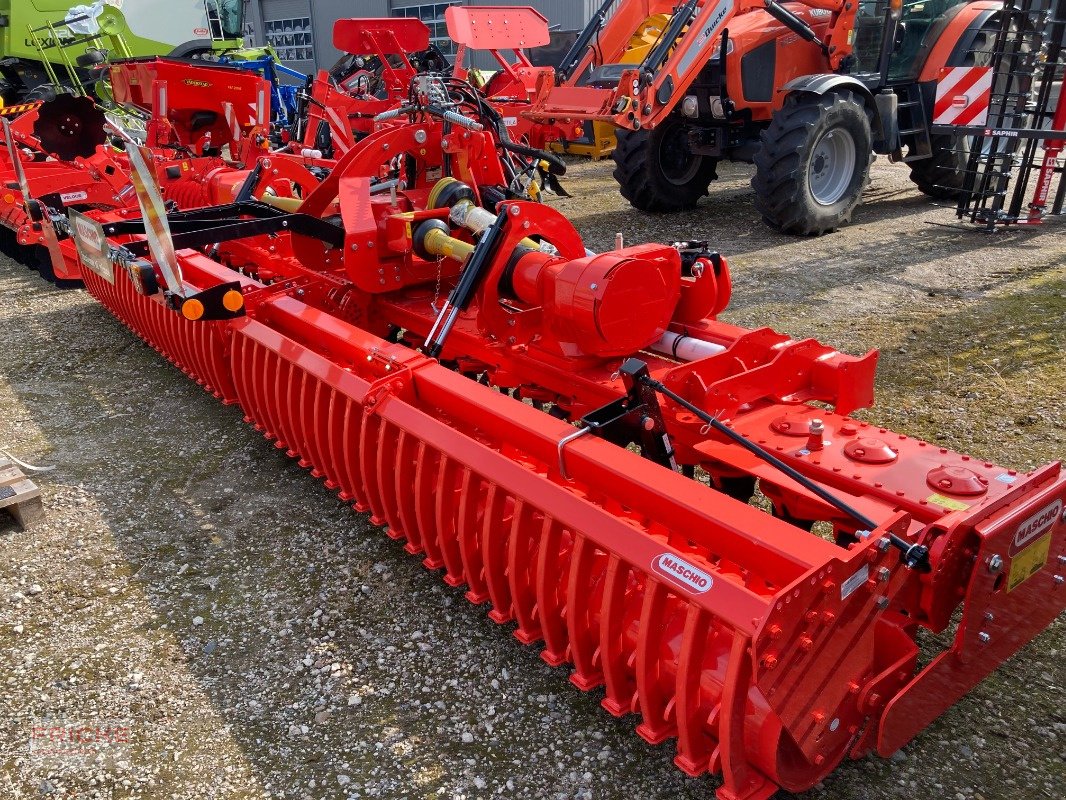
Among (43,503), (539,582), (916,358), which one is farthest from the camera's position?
(916,358)

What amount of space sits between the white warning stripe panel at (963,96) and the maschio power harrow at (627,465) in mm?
5366

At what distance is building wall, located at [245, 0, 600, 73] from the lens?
1972 cm

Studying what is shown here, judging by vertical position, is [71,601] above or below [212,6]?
below

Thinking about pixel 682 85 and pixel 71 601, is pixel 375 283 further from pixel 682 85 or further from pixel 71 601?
pixel 682 85

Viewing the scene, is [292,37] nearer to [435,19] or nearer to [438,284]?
[435,19]

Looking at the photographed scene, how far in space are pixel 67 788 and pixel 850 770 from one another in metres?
2.18

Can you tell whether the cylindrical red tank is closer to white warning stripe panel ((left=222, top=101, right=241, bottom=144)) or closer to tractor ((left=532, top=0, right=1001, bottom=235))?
tractor ((left=532, top=0, right=1001, bottom=235))

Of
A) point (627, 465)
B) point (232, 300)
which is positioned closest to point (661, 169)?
point (232, 300)

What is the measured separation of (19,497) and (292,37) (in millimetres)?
23092

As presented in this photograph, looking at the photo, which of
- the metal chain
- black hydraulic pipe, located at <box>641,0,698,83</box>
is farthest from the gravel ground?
black hydraulic pipe, located at <box>641,0,698,83</box>

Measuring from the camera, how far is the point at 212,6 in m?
15.1

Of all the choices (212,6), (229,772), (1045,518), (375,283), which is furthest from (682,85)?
(212,6)

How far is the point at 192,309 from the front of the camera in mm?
3342

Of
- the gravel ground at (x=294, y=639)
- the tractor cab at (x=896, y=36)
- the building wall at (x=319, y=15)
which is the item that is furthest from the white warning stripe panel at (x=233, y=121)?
the building wall at (x=319, y=15)
